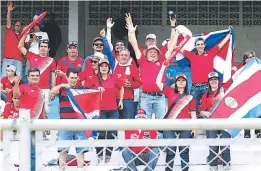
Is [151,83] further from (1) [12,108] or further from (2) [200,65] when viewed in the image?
(1) [12,108]

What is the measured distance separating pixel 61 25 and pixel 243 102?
25.3ft

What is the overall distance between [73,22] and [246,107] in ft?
22.4

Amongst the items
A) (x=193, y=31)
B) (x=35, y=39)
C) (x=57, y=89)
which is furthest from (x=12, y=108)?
(x=193, y=31)

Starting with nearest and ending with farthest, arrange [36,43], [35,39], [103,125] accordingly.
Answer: [103,125] < [36,43] < [35,39]

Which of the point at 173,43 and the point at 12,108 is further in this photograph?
the point at 173,43

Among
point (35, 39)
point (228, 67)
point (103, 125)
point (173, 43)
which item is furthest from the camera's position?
point (35, 39)

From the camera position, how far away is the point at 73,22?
12359mm

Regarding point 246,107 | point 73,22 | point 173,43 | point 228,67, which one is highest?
point 73,22

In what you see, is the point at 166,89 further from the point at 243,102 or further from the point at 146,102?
the point at 243,102

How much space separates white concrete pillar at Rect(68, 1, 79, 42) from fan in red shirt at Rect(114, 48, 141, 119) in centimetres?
433

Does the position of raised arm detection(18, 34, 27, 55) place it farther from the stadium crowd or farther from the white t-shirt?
the stadium crowd

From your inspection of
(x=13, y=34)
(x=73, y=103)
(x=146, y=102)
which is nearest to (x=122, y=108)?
(x=146, y=102)

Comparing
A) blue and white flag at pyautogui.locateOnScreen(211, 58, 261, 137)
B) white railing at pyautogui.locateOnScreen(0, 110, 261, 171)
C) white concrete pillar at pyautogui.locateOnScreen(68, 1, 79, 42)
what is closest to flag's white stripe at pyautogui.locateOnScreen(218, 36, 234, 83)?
blue and white flag at pyautogui.locateOnScreen(211, 58, 261, 137)

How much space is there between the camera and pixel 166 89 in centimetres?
752
